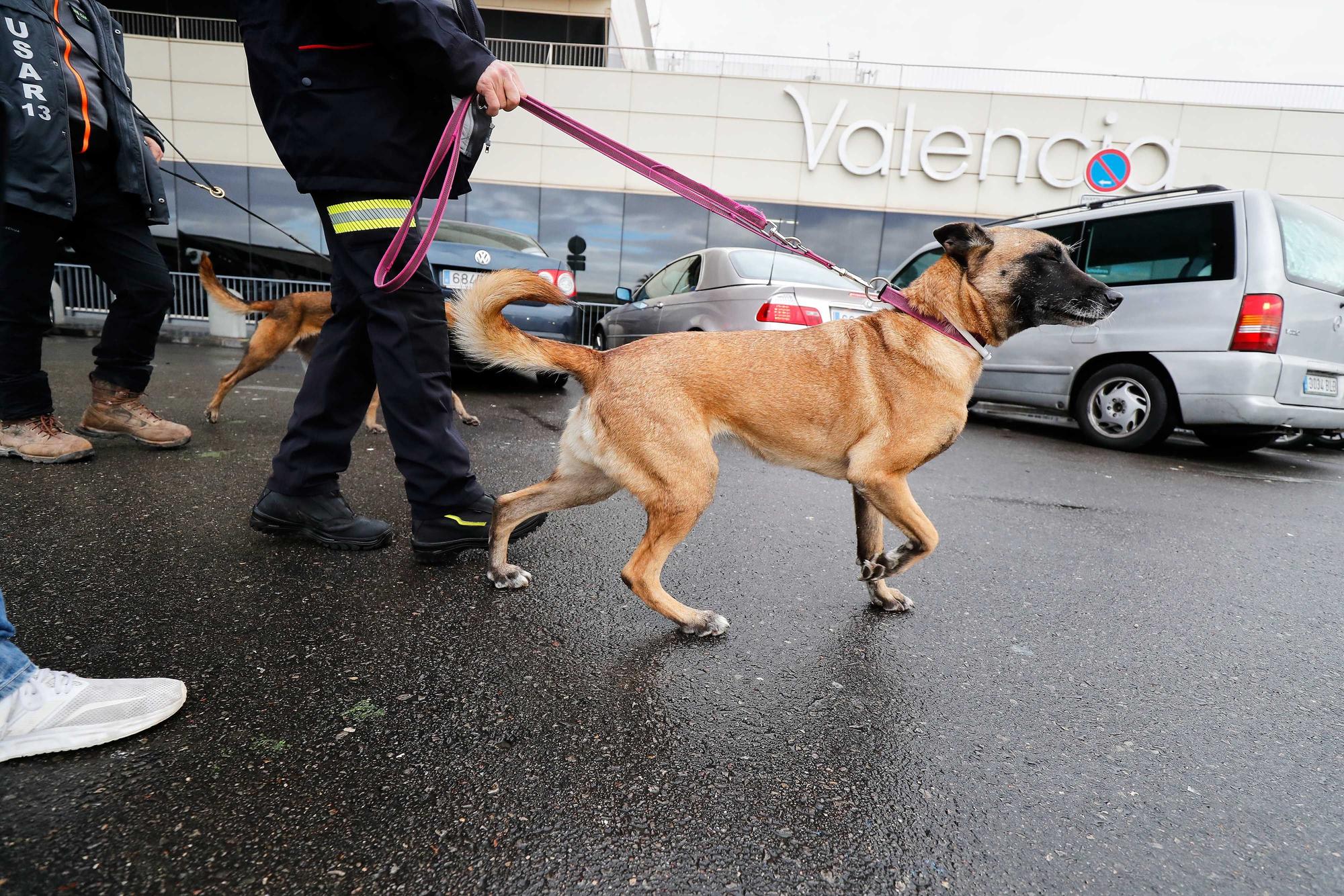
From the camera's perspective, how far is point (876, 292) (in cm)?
262

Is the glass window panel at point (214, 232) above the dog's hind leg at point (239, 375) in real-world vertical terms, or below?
above

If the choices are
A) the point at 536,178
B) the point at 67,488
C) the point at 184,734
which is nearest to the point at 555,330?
the point at 67,488

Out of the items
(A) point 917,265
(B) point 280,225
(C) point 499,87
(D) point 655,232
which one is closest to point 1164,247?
(A) point 917,265

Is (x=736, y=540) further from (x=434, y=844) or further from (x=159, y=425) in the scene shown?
(x=159, y=425)

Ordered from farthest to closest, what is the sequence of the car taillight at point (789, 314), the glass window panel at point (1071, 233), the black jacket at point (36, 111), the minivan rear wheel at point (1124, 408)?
the glass window panel at point (1071, 233) < the minivan rear wheel at point (1124, 408) < the car taillight at point (789, 314) < the black jacket at point (36, 111)

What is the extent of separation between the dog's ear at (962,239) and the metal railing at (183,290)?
12.3 metres

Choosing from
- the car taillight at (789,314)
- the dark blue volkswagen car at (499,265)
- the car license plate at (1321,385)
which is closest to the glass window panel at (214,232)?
the dark blue volkswagen car at (499,265)

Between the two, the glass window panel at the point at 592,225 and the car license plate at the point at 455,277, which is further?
the glass window panel at the point at 592,225

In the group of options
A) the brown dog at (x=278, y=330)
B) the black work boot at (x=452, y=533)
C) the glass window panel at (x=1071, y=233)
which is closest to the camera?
the black work boot at (x=452, y=533)

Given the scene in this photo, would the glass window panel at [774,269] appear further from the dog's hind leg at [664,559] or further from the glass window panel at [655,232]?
the glass window panel at [655,232]

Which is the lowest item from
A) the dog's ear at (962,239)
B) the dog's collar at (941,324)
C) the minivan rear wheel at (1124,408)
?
the minivan rear wheel at (1124,408)

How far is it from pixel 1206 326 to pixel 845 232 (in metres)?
12.3

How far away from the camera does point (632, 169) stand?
2.31m

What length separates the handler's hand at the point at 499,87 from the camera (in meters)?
2.10
